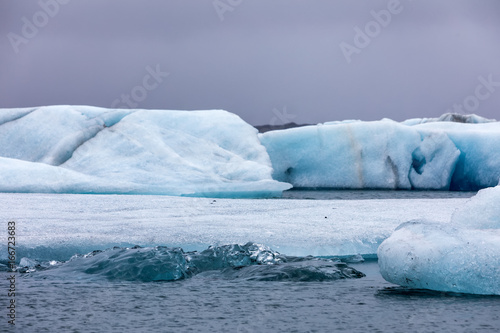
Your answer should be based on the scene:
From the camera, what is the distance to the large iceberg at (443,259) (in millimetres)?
3525

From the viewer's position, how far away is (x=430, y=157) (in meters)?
13.3

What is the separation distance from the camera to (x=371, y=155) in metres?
12.8

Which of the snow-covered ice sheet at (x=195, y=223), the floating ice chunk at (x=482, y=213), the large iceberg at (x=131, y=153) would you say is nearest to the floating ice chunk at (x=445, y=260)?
the floating ice chunk at (x=482, y=213)

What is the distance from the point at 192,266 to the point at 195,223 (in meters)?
1.45

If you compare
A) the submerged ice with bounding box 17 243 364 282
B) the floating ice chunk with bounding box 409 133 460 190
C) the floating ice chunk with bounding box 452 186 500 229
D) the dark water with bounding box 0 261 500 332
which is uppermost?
the floating ice chunk with bounding box 409 133 460 190

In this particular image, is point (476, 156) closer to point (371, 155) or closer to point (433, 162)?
point (433, 162)

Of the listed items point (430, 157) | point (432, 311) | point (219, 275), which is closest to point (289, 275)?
point (219, 275)

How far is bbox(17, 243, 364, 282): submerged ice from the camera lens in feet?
13.1

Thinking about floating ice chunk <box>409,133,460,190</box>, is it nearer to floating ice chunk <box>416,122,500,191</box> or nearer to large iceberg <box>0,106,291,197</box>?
floating ice chunk <box>416,122,500,191</box>

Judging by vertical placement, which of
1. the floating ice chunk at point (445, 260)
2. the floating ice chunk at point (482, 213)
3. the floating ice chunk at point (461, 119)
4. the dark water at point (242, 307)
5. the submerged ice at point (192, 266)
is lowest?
the dark water at point (242, 307)

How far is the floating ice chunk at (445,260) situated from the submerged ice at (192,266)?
47 cm

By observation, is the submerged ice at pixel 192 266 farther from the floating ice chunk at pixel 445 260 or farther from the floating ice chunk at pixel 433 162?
the floating ice chunk at pixel 433 162

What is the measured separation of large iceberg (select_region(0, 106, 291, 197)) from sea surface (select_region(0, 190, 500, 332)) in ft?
10.2

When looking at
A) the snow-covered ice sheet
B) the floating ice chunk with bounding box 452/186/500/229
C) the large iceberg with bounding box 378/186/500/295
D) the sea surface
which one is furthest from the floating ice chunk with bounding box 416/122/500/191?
the large iceberg with bounding box 378/186/500/295
